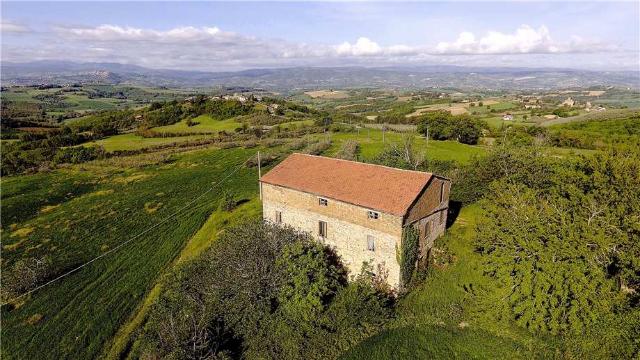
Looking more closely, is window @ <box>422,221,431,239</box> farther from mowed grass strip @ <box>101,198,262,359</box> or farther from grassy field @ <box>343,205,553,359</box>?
mowed grass strip @ <box>101,198,262,359</box>

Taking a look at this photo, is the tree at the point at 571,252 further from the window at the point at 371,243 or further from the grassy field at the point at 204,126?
the grassy field at the point at 204,126

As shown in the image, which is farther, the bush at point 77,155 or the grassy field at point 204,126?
the grassy field at point 204,126

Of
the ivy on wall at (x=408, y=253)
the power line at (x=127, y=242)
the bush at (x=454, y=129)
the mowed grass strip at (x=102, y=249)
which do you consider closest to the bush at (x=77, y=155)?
the mowed grass strip at (x=102, y=249)

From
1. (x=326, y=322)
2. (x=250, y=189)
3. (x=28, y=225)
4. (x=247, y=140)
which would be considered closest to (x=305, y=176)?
(x=326, y=322)

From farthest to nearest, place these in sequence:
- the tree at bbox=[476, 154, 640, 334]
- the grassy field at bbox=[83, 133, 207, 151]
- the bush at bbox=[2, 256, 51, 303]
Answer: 1. the grassy field at bbox=[83, 133, 207, 151]
2. the bush at bbox=[2, 256, 51, 303]
3. the tree at bbox=[476, 154, 640, 334]

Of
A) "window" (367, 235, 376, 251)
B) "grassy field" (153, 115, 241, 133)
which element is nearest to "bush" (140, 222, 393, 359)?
"window" (367, 235, 376, 251)

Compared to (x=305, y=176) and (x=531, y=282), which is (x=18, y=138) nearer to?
(x=305, y=176)
